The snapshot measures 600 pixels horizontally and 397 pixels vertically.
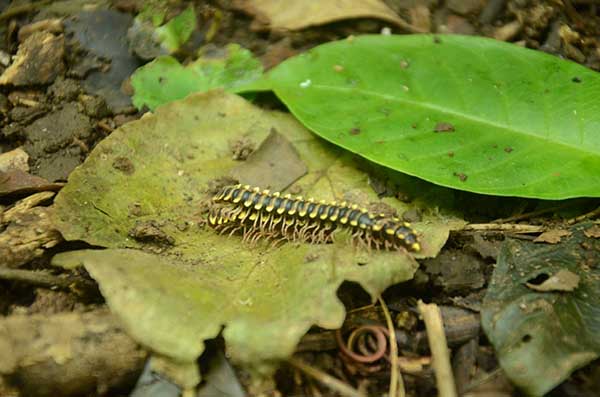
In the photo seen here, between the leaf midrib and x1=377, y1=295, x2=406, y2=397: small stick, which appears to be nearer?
x1=377, y1=295, x2=406, y2=397: small stick

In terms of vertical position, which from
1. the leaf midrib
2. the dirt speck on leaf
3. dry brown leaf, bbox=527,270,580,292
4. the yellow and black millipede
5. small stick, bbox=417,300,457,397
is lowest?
small stick, bbox=417,300,457,397

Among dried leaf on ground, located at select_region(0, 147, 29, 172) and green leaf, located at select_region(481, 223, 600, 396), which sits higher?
green leaf, located at select_region(481, 223, 600, 396)

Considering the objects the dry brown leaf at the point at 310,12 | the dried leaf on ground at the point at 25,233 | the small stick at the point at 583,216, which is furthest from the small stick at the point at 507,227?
the dried leaf on ground at the point at 25,233

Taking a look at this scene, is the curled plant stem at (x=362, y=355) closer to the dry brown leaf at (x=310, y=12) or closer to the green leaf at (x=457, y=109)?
the green leaf at (x=457, y=109)

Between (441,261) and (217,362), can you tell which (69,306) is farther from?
(441,261)

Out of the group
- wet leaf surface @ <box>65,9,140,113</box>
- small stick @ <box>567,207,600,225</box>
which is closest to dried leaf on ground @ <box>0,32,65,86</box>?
wet leaf surface @ <box>65,9,140,113</box>

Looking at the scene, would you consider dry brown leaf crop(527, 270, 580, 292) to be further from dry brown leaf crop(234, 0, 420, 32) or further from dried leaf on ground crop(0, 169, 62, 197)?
dried leaf on ground crop(0, 169, 62, 197)

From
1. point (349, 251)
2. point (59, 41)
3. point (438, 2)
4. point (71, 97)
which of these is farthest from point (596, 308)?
point (59, 41)
